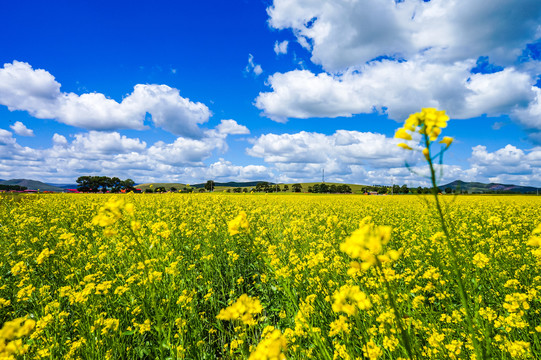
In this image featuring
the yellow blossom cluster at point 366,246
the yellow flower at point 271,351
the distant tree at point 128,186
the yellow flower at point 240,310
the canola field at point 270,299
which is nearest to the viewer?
the yellow blossom cluster at point 366,246

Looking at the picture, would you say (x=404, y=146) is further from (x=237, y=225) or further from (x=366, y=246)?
(x=237, y=225)

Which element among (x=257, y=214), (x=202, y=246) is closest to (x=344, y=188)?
(x=257, y=214)

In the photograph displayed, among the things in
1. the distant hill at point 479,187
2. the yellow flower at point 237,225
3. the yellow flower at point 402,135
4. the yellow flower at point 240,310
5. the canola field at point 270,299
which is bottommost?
the canola field at point 270,299

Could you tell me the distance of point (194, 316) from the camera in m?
3.11

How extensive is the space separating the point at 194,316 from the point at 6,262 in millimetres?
4750

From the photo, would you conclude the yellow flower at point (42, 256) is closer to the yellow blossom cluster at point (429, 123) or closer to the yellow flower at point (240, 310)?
the yellow flower at point (240, 310)

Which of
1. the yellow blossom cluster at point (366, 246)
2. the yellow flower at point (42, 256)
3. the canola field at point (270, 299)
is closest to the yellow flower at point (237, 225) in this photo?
the canola field at point (270, 299)

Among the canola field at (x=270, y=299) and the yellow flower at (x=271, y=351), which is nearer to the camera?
the yellow flower at (x=271, y=351)

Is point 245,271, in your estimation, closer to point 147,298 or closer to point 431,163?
point 147,298

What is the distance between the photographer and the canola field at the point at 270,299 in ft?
5.35

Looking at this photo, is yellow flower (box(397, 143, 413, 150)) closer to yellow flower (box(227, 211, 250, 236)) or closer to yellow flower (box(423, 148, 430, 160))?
yellow flower (box(423, 148, 430, 160))

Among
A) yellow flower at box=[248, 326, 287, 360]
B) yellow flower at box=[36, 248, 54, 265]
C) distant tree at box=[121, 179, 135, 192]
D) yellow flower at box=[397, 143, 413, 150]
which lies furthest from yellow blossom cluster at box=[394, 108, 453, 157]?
distant tree at box=[121, 179, 135, 192]

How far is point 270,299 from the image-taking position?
3.86 m

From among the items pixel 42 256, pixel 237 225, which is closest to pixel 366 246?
pixel 237 225
